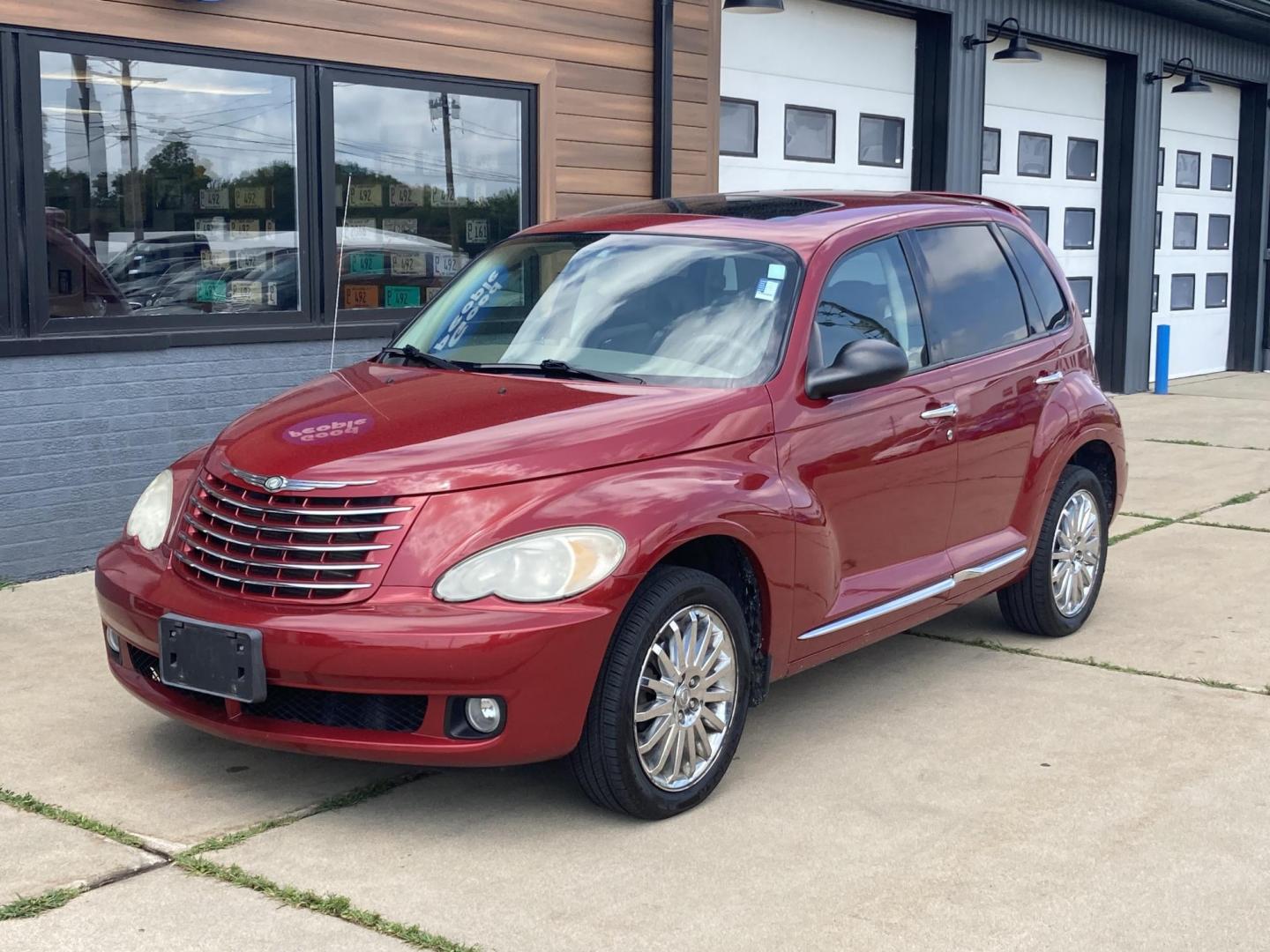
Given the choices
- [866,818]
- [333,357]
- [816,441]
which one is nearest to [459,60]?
[333,357]

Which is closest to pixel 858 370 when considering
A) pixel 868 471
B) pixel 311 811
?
pixel 868 471

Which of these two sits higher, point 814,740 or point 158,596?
point 158,596

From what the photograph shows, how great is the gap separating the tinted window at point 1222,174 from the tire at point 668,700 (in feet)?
51.5

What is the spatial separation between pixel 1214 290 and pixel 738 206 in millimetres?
14605

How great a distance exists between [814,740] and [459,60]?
522cm

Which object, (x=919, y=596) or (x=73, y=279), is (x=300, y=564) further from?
(x=73, y=279)

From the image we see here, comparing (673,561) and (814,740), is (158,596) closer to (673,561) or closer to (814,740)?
(673,561)

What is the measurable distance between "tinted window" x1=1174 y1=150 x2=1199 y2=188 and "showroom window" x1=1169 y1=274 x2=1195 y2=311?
102 centimetres

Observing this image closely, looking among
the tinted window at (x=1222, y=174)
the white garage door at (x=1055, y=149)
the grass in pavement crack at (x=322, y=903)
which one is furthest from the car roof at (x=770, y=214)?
the tinted window at (x=1222, y=174)

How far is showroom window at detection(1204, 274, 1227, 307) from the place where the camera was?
18.4 m

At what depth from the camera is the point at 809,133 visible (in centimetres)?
1234

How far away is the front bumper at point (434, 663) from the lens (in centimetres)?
384

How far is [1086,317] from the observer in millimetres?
16109

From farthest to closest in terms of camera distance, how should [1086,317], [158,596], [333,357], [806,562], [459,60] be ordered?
[1086,317] → [459,60] → [333,357] → [806,562] → [158,596]
